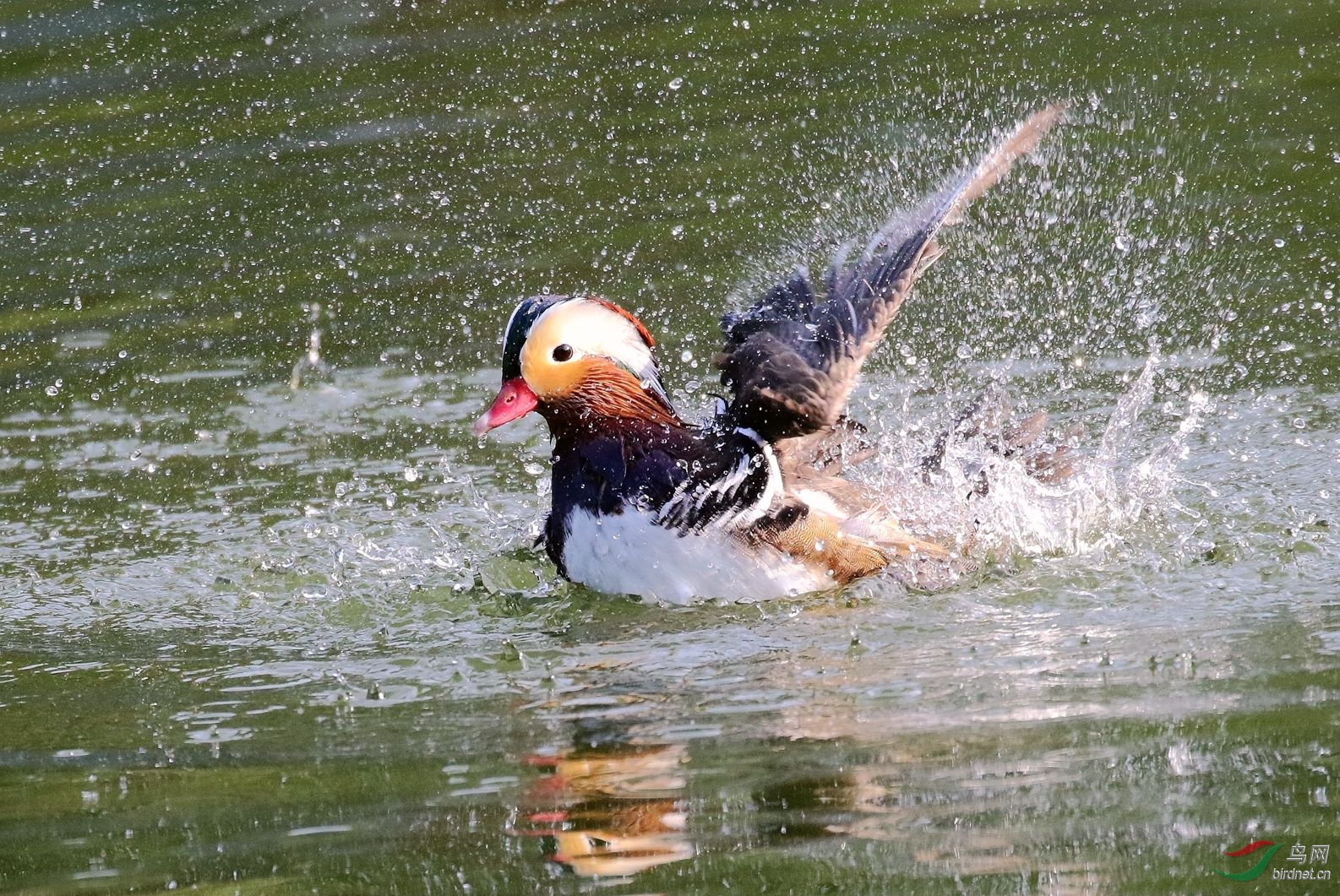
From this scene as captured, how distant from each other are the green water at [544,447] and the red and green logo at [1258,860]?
44mm

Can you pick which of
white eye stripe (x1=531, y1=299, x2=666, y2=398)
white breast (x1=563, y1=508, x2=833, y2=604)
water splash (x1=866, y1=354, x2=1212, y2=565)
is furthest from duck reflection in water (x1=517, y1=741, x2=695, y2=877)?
water splash (x1=866, y1=354, x2=1212, y2=565)

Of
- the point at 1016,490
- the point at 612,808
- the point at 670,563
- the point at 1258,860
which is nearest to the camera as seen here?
the point at 1258,860

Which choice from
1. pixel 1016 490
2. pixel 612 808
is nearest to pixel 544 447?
pixel 1016 490

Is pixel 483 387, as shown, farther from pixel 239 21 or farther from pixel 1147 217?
pixel 239 21

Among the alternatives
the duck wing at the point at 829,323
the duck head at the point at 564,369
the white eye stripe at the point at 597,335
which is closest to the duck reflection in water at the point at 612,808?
the duck wing at the point at 829,323

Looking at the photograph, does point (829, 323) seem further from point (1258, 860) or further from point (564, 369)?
point (1258, 860)

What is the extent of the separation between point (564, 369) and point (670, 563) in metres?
0.92

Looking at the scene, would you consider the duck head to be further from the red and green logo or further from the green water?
the red and green logo

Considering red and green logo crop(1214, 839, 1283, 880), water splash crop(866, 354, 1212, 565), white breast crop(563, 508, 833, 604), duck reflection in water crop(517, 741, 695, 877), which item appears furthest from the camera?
water splash crop(866, 354, 1212, 565)

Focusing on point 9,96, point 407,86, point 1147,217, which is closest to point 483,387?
point 1147,217

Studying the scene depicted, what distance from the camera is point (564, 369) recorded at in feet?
21.3

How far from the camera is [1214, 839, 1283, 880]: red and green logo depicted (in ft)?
13.4

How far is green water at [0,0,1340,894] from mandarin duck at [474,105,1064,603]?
190 mm

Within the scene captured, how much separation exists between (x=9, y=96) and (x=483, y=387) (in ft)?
19.7
